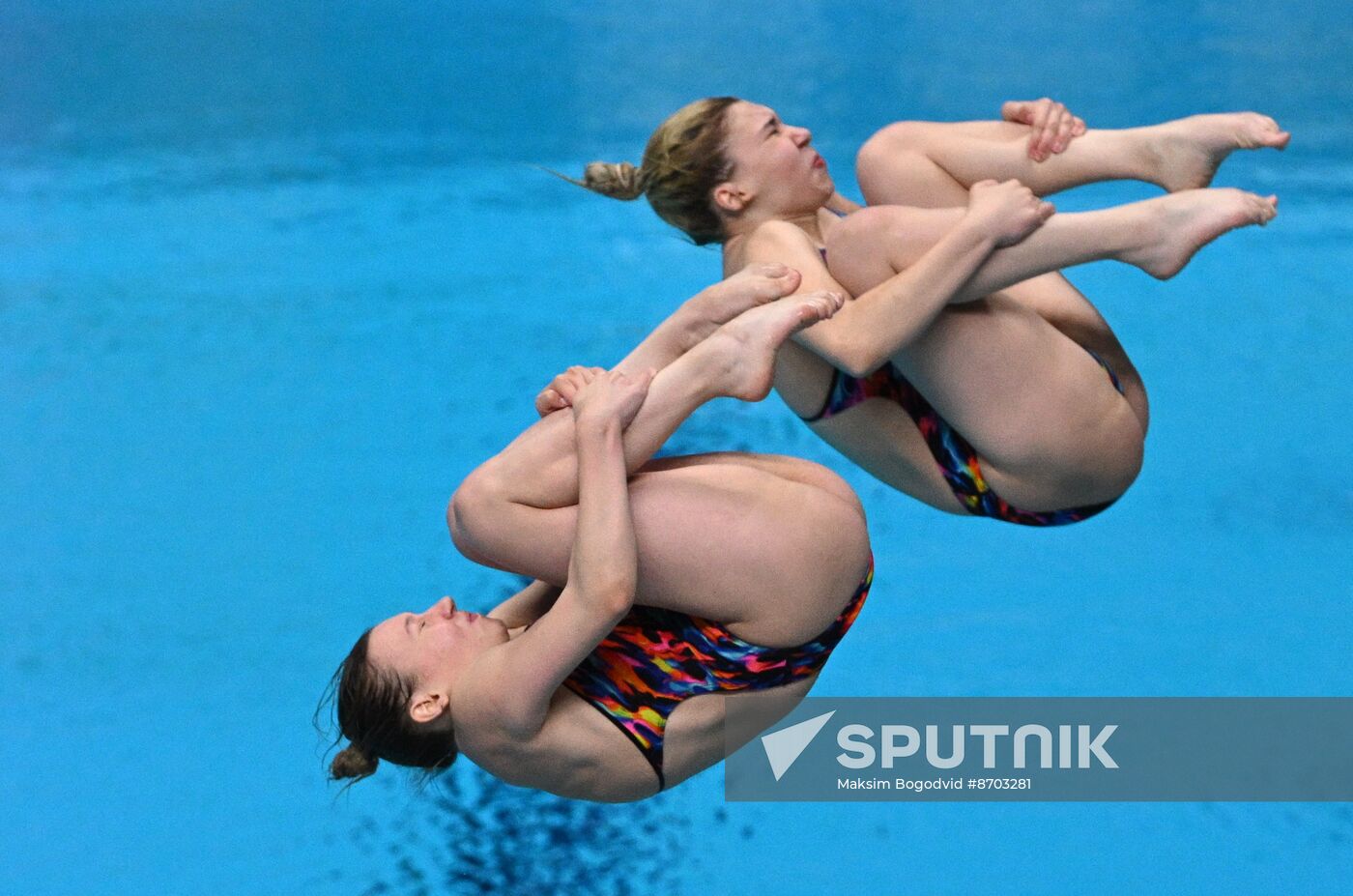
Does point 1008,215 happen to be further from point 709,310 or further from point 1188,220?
point 709,310

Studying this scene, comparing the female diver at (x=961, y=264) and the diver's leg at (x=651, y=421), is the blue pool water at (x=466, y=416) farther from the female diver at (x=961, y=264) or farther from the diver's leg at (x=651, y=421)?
the diver's leg at (x=651, y=421)

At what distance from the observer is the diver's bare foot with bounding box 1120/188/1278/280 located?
1938mm

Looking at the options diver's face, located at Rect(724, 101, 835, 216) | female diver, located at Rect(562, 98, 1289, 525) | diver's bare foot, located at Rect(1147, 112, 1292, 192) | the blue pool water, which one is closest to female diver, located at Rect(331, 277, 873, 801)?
female diver, located at Rect(562, 98, 1289, 525)

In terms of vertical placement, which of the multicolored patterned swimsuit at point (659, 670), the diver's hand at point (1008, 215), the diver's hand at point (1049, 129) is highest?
the diver's hand at point (1049, 129)

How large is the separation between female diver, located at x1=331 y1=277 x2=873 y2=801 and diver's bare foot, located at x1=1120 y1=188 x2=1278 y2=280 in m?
0.42

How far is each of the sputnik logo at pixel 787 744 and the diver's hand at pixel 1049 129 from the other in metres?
1.16

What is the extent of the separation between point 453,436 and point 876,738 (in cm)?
169

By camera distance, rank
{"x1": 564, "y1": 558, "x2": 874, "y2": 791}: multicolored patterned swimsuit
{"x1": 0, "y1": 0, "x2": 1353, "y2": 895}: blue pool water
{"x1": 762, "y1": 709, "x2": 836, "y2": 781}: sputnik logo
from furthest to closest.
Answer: {"x1": 0, "y1": 0, "x2": 1353, "y2": 895}: blue pool water, {"x1": 762, "y1": 709, "x2": 836, "y2": 781}: sputnik logo, {"x1": 564, "y1": 558, "x2": 874, "y2": 791}: multicolored patterned swimsuit

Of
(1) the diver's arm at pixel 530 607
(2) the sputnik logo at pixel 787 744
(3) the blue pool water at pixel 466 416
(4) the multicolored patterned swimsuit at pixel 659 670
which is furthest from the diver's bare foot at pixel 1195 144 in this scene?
(3) the blue pool water at pixel 466 416

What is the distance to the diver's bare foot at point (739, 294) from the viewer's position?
1.97m

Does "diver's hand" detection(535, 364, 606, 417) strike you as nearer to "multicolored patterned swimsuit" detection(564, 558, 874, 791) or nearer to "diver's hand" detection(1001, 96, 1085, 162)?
"multicolored patterned swimsuit" detection(564, 558, 874, 791)

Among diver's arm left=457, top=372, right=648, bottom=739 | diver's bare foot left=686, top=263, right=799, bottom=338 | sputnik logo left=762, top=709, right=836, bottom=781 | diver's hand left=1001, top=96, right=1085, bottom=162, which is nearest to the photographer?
diver's arm left=457, top=372, right=648, bottom=739

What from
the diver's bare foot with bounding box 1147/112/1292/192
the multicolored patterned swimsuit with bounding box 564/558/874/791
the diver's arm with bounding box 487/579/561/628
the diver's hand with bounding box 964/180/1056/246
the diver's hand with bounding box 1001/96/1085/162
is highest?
the diver's hand with bounding box 1001/96/1085/162

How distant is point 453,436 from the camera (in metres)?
4.17
